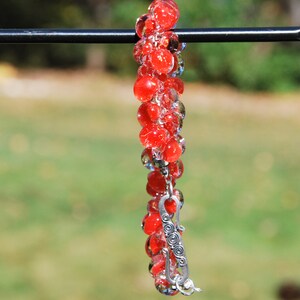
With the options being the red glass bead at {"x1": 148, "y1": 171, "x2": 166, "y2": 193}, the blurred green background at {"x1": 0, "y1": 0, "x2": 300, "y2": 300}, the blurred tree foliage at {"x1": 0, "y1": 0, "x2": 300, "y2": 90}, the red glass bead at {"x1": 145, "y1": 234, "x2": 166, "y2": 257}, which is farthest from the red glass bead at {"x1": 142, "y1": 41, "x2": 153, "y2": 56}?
the blurred tree foliage at {"x1": 0, "y1": 0, "x2": 300, "y2": 90}

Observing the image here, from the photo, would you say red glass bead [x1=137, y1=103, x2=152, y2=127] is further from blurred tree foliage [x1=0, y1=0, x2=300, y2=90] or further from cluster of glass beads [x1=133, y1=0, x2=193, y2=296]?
blurred tree foliage [x1=0, y1=0, x2=300, y2=90]

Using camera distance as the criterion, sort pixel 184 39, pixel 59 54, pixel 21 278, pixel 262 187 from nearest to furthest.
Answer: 1. pixel 184 39
2. pixel 21 278
3. pixel 262 187
4. pixel 59 54

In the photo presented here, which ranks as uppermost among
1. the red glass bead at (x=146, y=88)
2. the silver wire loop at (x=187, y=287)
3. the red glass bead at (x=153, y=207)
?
the red glass bead at (x=146, y=88)

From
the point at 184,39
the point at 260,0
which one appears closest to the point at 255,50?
the point at 260,0

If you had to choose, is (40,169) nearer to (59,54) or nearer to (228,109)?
(228,109)

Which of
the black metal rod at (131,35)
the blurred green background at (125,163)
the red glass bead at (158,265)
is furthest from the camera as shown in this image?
the blurred green background at (125,163)

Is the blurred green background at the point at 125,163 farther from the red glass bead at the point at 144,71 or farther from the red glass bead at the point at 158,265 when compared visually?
the red glass bead at the point at 144,71

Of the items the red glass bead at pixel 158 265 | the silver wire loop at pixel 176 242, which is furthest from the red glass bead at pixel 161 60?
the red glass bead at pixel 158 265
